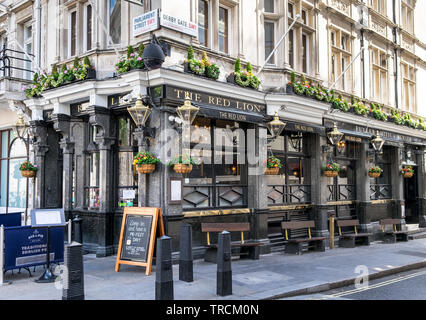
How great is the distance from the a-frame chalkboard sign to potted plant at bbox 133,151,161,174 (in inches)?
41.8

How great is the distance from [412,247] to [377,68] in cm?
822

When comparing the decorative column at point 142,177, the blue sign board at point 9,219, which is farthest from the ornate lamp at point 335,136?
the blue sign board at point 9,219

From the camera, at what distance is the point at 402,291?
8.59 meters

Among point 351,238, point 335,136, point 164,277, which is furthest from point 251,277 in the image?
point 335,136

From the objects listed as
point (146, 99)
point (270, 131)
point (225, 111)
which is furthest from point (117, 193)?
Answer: point (270, 131)

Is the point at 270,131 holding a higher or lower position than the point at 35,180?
higher

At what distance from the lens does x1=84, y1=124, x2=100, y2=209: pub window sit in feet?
40.5

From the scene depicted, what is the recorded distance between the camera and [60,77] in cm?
1238

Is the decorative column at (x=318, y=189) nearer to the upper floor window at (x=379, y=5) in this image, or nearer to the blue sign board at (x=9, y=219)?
the upper floor window at (x=379, y=5)

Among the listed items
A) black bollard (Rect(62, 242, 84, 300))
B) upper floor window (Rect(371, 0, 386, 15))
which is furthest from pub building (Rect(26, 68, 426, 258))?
upper floor window (Rect(371, 0, 386, 15))

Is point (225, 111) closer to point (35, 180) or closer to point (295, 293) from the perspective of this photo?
point (295, 293)

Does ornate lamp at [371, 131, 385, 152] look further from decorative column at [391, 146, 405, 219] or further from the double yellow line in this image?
the double yellow line

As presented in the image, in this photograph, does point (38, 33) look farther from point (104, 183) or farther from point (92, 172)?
point (104, 183)

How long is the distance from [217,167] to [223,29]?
4.02 meters
